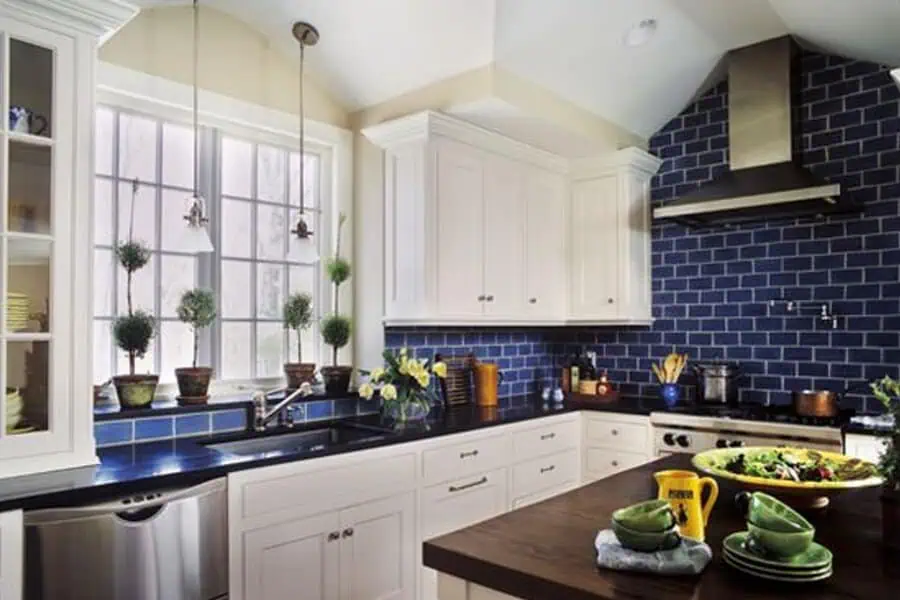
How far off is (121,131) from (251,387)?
1282 mm

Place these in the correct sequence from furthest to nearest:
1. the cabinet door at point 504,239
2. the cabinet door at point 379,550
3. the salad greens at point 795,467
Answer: the cabinet door at point 504,239, the cabinet door at point 379,550, the salad greens at point 795,467

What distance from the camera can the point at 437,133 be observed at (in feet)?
10.6

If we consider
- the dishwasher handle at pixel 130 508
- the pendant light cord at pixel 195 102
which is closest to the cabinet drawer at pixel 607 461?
the dishwasher handle at pixel 130 508

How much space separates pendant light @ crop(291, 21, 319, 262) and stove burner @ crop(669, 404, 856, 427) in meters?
2.06

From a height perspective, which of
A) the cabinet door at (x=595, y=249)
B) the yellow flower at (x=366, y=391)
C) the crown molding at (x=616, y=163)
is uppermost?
the crown molding at (x=616, y=163)

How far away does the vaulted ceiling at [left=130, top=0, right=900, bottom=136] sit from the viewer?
9.40ft

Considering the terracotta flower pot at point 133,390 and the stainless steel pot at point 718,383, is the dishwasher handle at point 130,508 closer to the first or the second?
the terracotta flower pot at point 133,390

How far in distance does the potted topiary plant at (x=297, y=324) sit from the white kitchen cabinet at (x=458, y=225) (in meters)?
0.42

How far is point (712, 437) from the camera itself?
3301 millimetres

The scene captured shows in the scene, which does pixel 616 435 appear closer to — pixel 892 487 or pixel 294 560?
pixel 294 560

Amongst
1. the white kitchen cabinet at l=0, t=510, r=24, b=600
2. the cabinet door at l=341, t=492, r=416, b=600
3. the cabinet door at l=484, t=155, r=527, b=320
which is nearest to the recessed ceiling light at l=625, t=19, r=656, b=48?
the cabinet door at l=484, t=155, r=527, b=320

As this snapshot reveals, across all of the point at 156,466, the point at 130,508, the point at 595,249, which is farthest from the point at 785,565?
the point at 595,249

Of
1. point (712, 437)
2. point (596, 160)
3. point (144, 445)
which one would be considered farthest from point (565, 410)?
point (144, 445)

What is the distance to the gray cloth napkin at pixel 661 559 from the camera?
1.17 m
